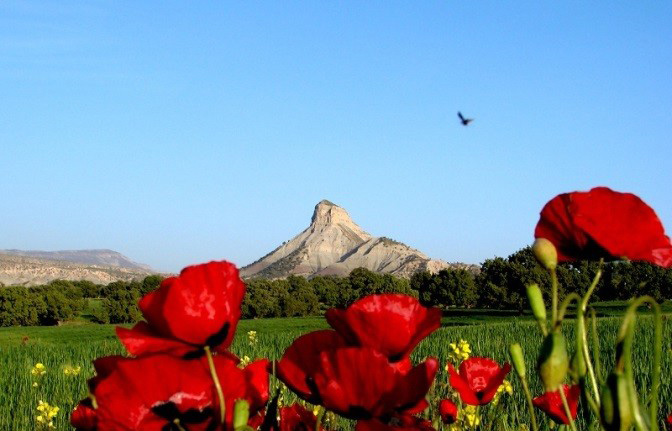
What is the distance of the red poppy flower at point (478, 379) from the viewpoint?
5.71 feet

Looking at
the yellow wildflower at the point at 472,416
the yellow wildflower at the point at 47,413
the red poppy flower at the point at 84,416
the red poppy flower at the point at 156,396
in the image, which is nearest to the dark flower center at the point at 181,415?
the red poppy flower at the point at 156,396

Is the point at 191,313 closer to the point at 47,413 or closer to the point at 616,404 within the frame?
the point at 616,404

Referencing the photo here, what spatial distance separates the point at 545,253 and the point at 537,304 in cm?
6

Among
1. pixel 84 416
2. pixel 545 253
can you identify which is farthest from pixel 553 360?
pixel 84 416

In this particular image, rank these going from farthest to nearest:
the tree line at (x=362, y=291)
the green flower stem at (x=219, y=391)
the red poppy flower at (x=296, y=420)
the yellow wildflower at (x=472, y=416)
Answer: the tree line at (x=362, y=291) → the yellow wildflower at (x=472, y=416) → the red poppy flower at (x=296, y=420) → the green flower stem at (x=219, y=391)

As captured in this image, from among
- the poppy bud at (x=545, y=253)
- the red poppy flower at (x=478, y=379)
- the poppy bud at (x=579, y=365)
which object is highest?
the poppy bud at (x=545, y=253)

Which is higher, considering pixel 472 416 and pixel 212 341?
pixel 212 341

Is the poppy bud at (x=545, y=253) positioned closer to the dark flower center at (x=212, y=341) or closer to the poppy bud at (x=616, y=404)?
the poppy bud at (x=616, y=404)

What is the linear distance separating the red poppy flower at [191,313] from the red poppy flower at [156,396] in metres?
0.03

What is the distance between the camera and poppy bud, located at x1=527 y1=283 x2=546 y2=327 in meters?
0.78

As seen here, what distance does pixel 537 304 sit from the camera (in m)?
0.80

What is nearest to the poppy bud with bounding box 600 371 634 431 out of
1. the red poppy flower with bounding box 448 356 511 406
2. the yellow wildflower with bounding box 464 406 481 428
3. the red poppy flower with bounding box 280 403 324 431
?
the red poppy flower with bounding box 280 403 324 431

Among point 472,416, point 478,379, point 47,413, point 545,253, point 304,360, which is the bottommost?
point 47,413

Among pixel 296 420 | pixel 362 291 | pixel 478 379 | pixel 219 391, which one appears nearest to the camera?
pixel 219 391
